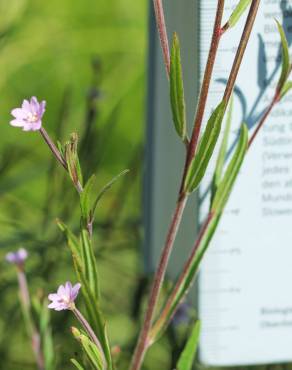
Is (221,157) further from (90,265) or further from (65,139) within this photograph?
(65,139)

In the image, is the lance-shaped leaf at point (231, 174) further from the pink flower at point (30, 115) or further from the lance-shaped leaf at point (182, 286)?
the pink flower at point (30, 115)

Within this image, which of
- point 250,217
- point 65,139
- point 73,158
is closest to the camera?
point 73,158

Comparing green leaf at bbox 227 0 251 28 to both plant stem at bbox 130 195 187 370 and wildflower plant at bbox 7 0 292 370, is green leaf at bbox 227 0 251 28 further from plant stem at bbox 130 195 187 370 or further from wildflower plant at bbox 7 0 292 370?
plant stem at bbox 130 195 187 370

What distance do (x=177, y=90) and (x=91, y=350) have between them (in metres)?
0.16

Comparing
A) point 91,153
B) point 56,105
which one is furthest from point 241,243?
point 56,105

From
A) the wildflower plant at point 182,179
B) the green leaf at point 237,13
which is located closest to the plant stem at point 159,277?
the wildflower plant at point 182,179

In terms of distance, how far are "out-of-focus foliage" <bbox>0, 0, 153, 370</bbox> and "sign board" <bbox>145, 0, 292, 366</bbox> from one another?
0.41 feet

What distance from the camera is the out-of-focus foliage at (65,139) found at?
93 cm

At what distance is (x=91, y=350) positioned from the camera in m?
0.52

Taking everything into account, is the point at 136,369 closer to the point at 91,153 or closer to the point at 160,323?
the point at 160,323

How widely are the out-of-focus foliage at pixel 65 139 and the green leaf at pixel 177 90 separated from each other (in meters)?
0.21

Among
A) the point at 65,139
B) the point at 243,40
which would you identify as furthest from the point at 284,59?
the point at 65,139

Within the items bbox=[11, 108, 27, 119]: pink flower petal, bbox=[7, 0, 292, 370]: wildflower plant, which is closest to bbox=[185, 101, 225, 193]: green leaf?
bbox=[7, 0, 292, 370]: wildflower plant

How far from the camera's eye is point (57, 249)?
923 mm
